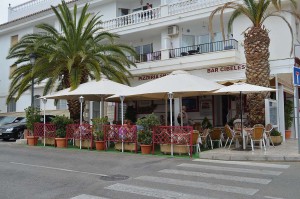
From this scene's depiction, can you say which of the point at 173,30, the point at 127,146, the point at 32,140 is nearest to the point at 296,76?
the point at 127,146

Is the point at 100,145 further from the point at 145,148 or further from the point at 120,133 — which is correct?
the point at 145,148

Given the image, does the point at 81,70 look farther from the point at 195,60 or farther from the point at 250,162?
the point at 250,162

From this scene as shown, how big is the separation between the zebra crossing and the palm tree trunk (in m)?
5.18

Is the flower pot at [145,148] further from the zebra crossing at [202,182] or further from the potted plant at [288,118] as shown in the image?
the potted plant at [288,118]

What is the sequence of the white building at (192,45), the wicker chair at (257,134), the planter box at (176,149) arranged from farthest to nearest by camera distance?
1. the white building at (192,45)
2. the wicker chair at (257,134)
3. the planter box at (176,149)

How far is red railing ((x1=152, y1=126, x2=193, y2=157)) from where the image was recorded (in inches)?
512

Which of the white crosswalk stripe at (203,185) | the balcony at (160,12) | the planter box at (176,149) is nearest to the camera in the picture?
the white crosswalk stripe at (203,185)

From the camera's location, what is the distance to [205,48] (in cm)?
2184

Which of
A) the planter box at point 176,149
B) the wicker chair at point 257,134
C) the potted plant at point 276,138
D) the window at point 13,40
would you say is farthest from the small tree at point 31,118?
the window at point 13,40

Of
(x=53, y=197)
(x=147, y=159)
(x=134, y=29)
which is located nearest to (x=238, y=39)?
(x=134, y=29)

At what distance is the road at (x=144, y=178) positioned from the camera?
716 cm

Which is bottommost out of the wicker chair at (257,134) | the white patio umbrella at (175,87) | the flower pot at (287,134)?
the flower pot at (287,134)

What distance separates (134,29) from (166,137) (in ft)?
A: 41.6

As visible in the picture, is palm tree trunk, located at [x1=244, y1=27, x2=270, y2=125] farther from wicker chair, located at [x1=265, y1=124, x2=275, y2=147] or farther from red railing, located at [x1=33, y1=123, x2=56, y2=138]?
red railing, located at [x1=33, y1=123, x2=56, y2=138]
